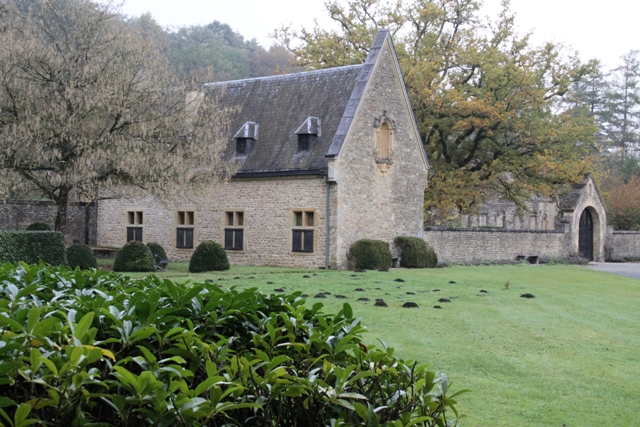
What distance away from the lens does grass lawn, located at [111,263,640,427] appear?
7.02 metres

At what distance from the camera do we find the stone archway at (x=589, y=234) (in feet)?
132

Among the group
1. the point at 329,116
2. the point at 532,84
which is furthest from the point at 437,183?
the point at 329,116

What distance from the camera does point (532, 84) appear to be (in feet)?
114

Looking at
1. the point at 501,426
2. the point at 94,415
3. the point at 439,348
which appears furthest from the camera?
the point at 439,348

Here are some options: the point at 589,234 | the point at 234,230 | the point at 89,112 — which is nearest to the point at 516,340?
the point at 89,112

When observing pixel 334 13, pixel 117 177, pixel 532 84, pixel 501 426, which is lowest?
pixel 501 426

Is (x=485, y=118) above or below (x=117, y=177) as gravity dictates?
above

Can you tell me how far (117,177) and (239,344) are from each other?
Result: 20045 mm

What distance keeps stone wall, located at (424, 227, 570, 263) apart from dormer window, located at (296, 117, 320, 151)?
6.61 metres

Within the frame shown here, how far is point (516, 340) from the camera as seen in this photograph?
411 inches

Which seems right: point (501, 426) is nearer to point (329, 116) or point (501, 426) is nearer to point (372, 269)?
point (372, 269)

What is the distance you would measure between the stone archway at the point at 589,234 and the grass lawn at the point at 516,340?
21228mm

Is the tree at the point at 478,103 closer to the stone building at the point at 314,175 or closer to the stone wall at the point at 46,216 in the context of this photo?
the stone building at the point at 314,175

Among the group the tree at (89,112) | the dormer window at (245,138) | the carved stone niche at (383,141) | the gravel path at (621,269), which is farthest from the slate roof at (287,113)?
the gravel path at (621,269)
